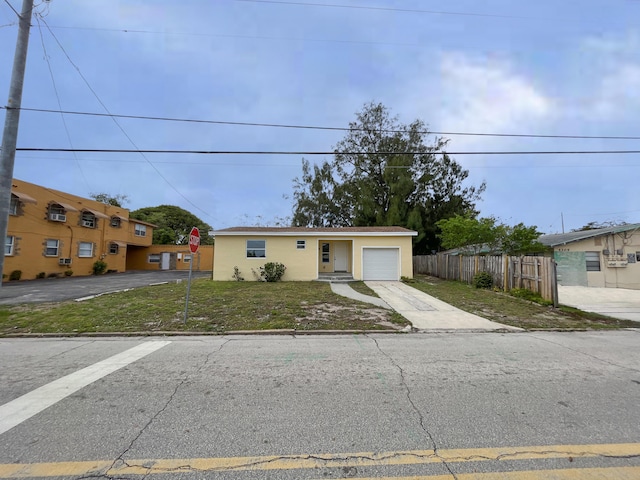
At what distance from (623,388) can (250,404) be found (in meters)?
4.35

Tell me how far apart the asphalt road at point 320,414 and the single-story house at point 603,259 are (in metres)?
14.9

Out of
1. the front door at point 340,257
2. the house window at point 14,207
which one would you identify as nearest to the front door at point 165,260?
the house window at point 14,207

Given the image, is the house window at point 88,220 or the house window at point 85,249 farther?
the house window at point 88,220

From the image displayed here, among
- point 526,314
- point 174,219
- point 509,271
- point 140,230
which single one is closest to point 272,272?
point 509,271

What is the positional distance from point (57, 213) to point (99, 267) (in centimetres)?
533

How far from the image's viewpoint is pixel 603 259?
1756cm

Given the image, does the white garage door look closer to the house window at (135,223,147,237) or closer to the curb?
the curb

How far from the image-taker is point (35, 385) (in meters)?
3.83

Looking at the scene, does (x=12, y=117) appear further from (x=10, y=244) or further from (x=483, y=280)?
(x=483, y=280)

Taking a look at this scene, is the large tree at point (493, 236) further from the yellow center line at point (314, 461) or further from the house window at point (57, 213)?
the house window at point (57, 213)

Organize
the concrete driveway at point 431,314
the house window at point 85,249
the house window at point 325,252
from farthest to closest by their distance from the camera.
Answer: the house window at point 85,249
the house window at point 325,252
the concrete driveway at point 431,314

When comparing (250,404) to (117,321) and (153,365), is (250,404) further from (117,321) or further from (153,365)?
(117,321)

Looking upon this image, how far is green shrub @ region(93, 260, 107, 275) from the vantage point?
24.9 m

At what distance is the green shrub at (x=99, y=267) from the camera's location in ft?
81.8
